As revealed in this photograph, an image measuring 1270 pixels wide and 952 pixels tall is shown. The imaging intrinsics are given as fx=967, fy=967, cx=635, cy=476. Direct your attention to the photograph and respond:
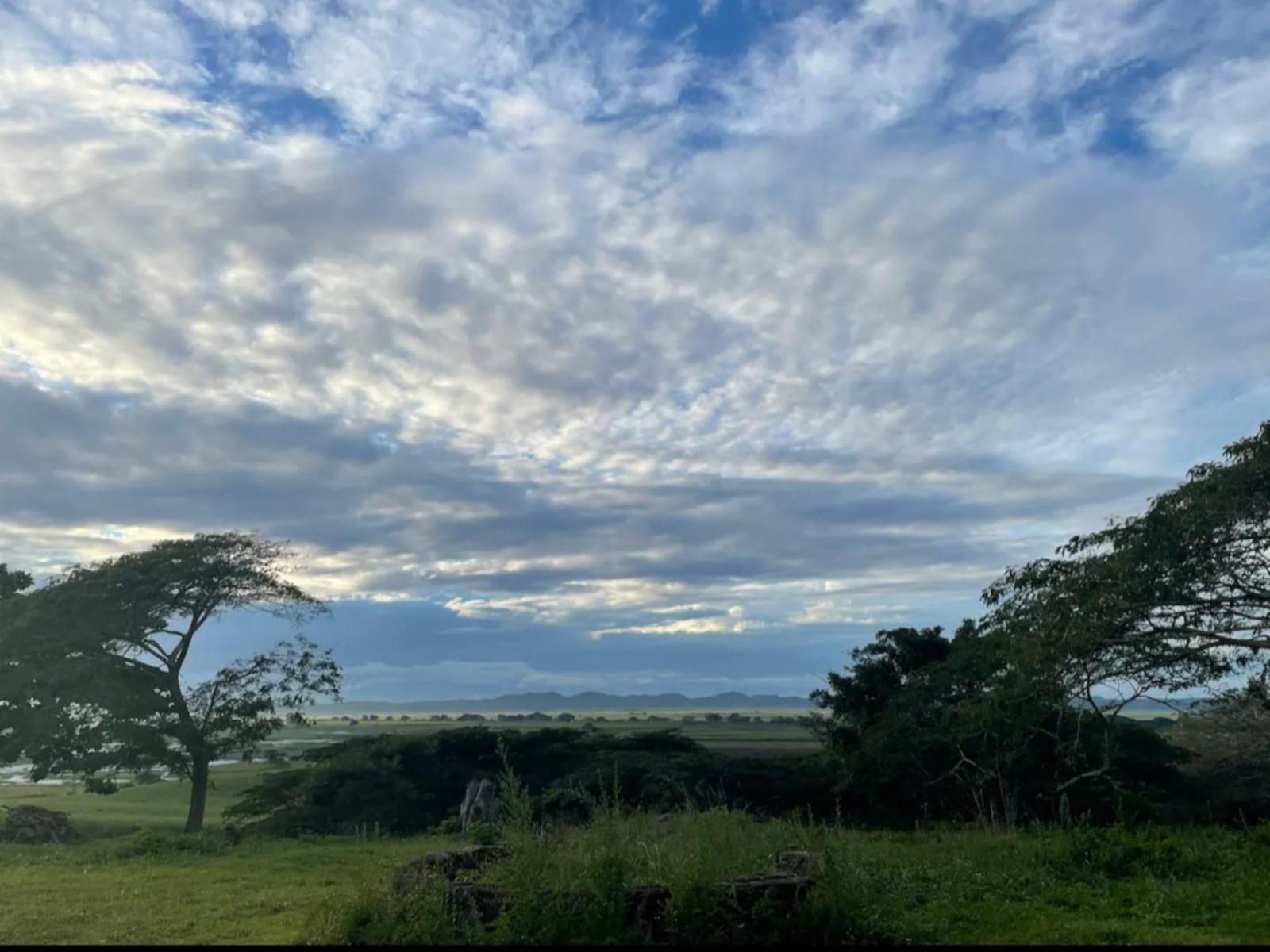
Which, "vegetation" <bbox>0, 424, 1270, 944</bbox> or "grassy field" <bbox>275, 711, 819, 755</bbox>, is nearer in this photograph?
"vegetation" <bbox>0, 424, 1270, 944</bbox>

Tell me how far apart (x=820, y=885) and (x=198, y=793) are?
20.4 m

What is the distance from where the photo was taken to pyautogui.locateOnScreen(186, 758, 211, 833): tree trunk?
23547 millimetres

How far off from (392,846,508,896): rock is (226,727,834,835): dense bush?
1332 centimetres

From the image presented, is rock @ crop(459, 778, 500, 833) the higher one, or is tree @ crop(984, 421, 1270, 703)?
tree @ crop(984, 421, 1270, 703)

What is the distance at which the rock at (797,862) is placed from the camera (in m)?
9.12

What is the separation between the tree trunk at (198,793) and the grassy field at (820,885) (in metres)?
7.37

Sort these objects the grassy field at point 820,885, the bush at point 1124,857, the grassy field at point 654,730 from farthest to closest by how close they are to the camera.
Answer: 1. the grassy field at point 654,730
2. the bush at point 1124,857
3. the grassy field at point 820,885

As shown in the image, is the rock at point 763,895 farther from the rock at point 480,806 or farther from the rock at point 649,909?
the rock at point 480,806

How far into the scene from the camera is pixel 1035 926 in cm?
890

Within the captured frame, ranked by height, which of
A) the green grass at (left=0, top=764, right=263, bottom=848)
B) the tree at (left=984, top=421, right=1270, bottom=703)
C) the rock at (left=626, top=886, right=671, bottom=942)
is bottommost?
the green grass at (left=0, top=764, right=263, bottom=848)

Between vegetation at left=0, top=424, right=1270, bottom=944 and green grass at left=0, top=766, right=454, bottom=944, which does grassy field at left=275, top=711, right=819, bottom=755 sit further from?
green grass at left=0, top=766, right=454, bottom=944

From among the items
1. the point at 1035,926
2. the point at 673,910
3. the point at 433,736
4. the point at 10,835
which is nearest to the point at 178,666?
the point at 10,835

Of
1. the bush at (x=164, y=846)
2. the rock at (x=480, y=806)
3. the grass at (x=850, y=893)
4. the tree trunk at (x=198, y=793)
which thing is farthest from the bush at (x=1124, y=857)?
the tree trunk at (x=198, y=793)

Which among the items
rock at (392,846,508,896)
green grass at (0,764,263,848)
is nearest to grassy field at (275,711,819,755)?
green grass at (0,764,263,848)
